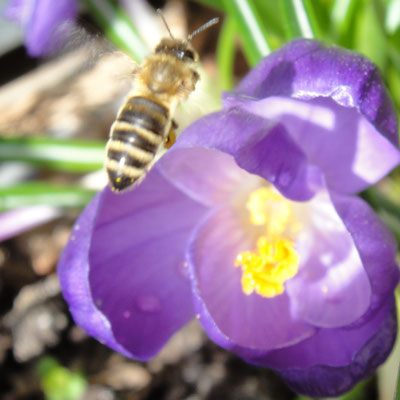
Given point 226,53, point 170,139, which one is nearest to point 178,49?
point 170,139

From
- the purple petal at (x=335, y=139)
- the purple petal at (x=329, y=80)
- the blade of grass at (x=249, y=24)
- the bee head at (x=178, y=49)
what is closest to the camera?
the purple petal at (x=329, y=80)

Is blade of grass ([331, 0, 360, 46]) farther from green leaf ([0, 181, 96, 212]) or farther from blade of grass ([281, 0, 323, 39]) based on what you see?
green leaf ([0, 181, 96, 212])

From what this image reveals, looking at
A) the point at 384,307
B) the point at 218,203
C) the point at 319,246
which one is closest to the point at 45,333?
the point at 218,203

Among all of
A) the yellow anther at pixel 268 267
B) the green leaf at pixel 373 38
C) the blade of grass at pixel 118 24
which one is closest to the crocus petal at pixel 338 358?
the yellow anther at pixel 268 267

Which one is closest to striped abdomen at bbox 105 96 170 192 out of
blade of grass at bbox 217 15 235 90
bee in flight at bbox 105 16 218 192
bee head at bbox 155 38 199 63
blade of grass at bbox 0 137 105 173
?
bee in flight at bbox 105 16 218 192

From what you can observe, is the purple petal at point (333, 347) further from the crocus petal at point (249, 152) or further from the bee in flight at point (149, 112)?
the bee in flight at point (149, 112)

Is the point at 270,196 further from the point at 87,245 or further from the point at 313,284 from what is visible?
the point at 87,245
